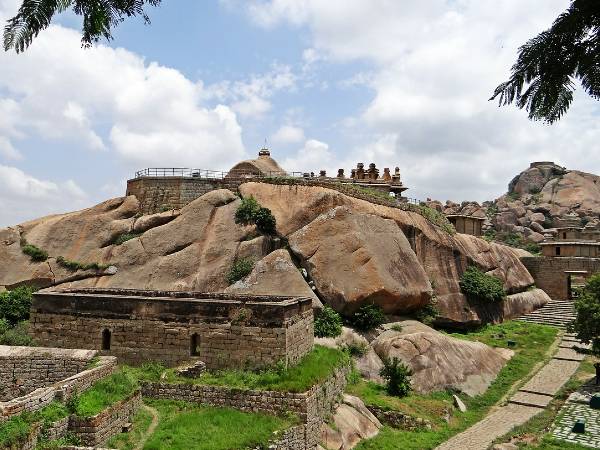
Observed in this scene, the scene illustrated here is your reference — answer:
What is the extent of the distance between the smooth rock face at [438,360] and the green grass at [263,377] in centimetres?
686

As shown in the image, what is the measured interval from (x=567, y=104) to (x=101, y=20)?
570 cm

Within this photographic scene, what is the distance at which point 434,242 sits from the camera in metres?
34.7

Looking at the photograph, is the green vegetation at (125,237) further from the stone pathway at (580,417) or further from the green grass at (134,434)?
the stone pathway at (580,417)

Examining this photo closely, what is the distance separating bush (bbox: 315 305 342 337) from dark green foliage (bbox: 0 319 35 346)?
12.6 m

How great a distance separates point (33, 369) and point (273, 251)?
1573 centimetres

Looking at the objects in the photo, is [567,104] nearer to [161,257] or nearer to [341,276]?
[341,276]

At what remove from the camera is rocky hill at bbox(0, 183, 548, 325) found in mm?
28219

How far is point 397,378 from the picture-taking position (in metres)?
22.6

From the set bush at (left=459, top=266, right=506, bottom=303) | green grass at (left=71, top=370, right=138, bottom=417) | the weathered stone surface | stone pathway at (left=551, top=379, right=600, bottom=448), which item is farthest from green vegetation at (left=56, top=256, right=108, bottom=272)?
stone pathway at (left=551, top=379, right=600, bottom=448)

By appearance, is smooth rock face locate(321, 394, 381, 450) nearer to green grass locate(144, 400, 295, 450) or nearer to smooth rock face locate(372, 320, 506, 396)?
green grass locate(144, 400, 295, 450)

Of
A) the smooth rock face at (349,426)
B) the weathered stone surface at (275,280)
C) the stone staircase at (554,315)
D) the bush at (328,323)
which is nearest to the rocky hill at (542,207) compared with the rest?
the stone staircase at (554,315)

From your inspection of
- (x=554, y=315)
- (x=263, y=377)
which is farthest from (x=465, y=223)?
(x=263, y=377)

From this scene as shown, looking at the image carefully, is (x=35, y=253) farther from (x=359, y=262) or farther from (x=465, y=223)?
(x=465, y=223)

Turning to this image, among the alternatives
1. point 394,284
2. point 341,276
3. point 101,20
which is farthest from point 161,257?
point 101,20
